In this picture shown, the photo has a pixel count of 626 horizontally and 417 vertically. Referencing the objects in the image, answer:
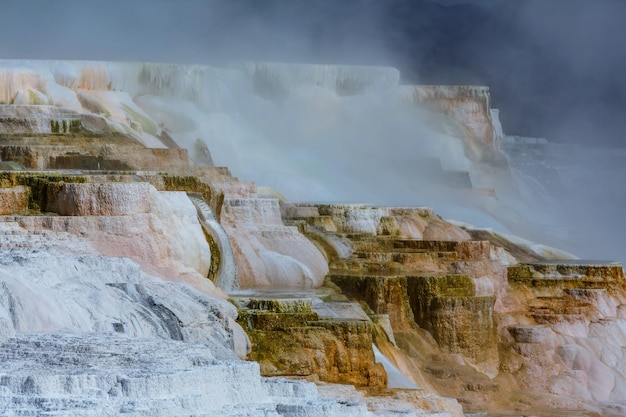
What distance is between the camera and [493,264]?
68.2 ft

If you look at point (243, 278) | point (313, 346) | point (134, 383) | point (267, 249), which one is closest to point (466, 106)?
point (267, 249)

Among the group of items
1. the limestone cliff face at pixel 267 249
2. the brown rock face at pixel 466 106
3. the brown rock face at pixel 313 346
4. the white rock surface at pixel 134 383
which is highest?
the brown rock face at pixel 466 106

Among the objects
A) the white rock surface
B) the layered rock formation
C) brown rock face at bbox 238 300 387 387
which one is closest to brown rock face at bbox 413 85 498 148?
the layered rock formation

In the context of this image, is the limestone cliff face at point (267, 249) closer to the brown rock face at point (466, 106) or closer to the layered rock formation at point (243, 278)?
the layered rock formation at point (243, 278)

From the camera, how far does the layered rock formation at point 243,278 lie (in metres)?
10.6

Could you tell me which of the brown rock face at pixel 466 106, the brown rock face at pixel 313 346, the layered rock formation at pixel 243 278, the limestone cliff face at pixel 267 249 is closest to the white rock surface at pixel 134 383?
the layered rock formation at pixel 243 278

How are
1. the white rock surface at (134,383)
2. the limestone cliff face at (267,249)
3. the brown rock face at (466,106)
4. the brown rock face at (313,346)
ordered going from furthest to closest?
the brown rock face at (466,106)
the limestone cliff face at (267,249)
the brown rock face at (313,346)
the white rock surface at (134,383)

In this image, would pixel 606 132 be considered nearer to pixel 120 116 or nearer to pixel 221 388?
pixel 120 116

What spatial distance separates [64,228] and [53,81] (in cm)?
1194

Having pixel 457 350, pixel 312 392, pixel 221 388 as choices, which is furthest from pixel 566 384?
pixel 221 388

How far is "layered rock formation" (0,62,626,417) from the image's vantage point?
1064 cm

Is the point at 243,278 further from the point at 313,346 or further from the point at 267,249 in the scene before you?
the point at 313,346

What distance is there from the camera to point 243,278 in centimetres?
1805

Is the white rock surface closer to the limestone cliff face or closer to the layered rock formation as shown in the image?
the layered rock formation
